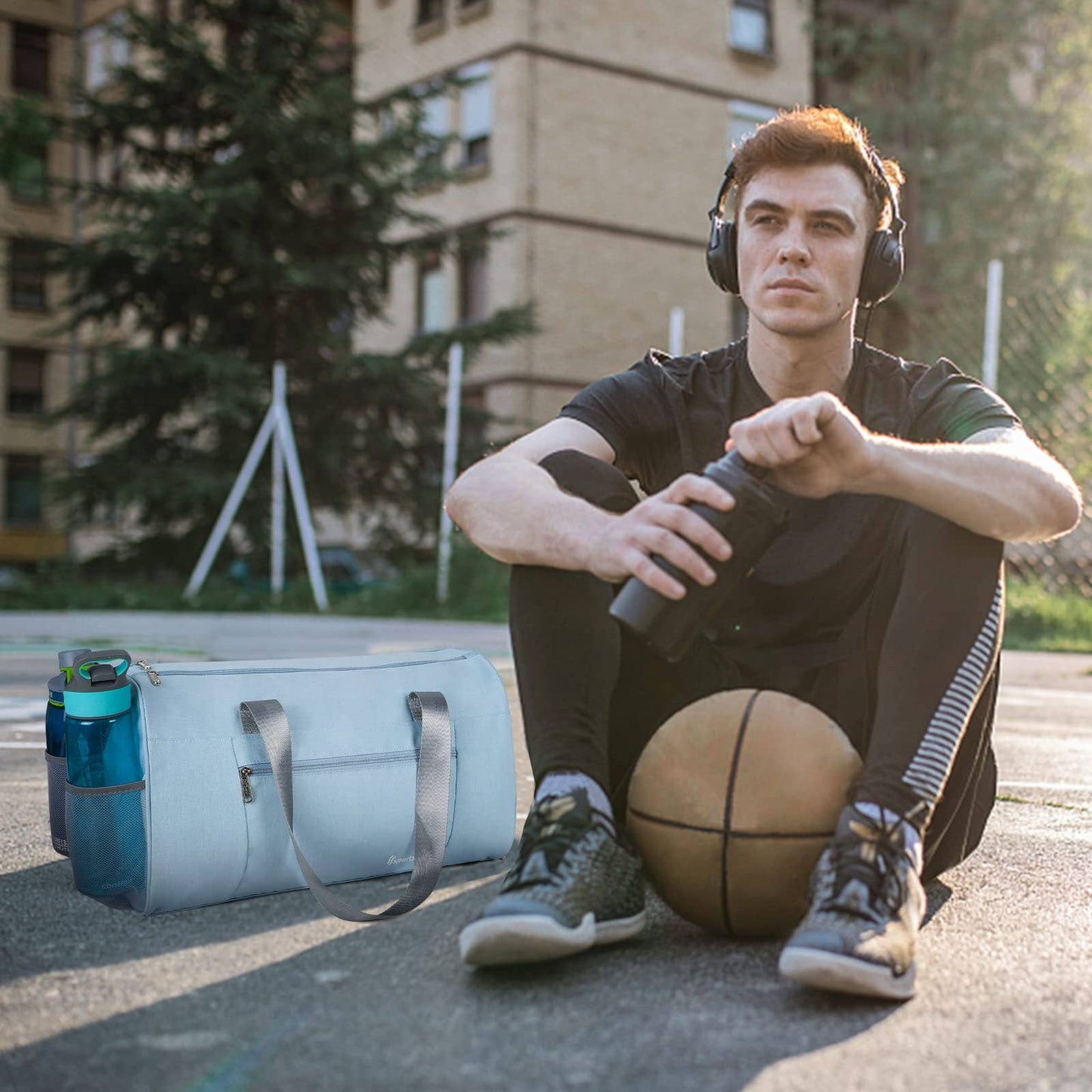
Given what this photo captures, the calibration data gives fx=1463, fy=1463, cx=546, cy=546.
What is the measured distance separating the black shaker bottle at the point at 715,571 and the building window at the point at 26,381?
116 feet

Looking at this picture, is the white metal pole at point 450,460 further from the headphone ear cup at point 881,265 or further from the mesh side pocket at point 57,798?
the headphone ear cup at point 881,265

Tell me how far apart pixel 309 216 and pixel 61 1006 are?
51.1ft

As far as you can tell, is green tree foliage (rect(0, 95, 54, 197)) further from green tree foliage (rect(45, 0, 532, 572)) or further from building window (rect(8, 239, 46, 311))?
building window (rect(8, 239, 46, 311))

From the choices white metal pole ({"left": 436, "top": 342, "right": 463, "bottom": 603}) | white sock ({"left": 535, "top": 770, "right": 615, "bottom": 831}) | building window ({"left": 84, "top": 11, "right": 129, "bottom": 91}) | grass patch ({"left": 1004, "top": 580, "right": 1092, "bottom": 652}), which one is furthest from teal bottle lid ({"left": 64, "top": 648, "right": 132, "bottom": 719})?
building window ({"left": 84, "top": 11, "right": 129, "bottom": 91})

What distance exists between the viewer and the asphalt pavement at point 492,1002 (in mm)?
1830

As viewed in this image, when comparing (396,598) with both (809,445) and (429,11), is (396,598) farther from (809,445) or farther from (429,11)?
(429,11)

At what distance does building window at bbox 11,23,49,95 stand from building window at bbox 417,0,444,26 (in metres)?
14.6

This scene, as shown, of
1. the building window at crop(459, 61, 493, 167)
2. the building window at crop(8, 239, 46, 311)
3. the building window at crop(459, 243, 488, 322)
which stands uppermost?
the building window at crop(459, 61, 493, 167)

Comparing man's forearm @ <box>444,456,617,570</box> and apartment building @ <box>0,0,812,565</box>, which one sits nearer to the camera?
man's forearm @ <box>444,456,617,570</box>

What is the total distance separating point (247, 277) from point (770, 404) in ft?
46.8

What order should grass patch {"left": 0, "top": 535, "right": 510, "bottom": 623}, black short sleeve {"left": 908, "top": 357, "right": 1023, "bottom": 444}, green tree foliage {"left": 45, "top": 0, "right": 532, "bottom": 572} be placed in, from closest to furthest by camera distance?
black short sleeve {"left": 908, "top": 357, "right": 1023, "bottom": 444} → grass patch {"left": 0, "top": 535, "right": 510, "bottom": 623} → green tree foliage {"left": 45, "top": 0, "right": 532, "bottom": 572}

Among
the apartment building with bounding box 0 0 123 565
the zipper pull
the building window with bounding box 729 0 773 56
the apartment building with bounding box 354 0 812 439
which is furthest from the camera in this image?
the apartment building with bounding box 0 0 123 565

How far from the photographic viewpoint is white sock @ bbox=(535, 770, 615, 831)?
2396 mm

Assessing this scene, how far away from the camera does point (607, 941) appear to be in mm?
2391
